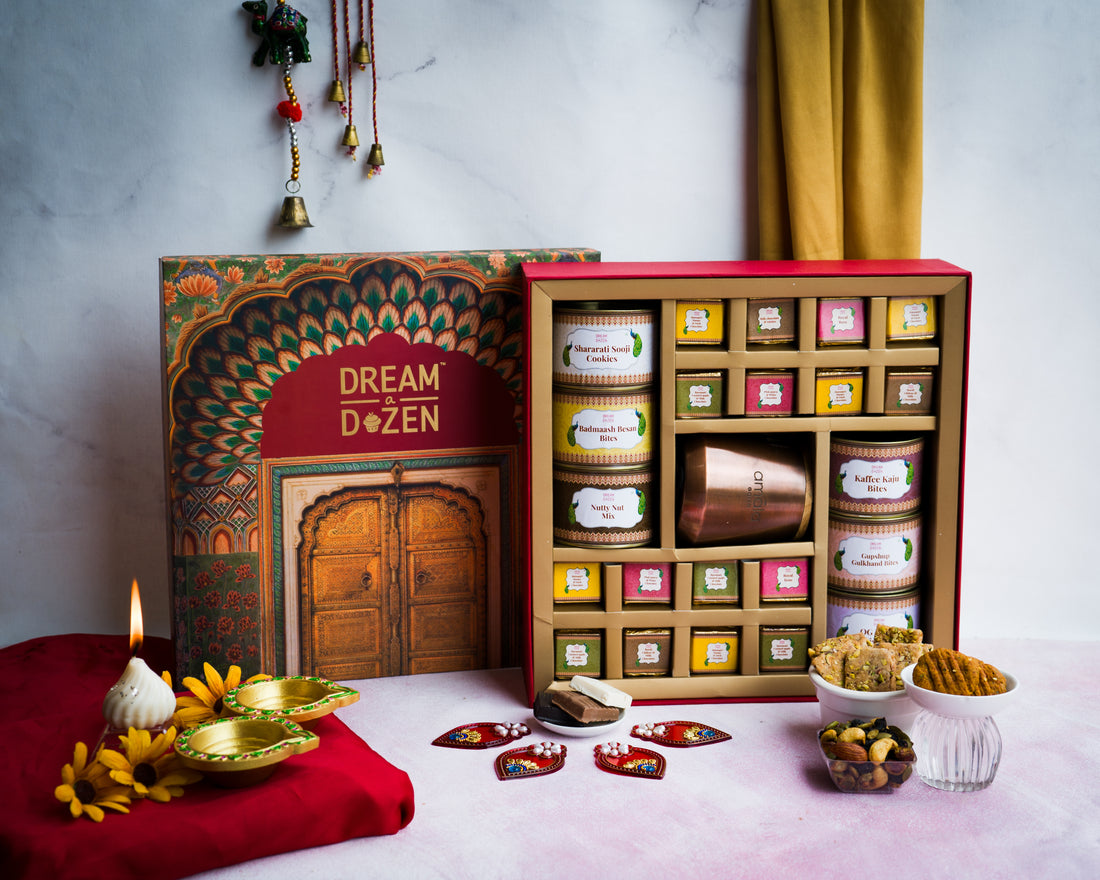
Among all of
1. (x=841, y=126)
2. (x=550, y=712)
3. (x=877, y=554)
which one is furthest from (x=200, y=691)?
(x=841, y=126)

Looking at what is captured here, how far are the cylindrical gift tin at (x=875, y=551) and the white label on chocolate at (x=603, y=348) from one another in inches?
13.1

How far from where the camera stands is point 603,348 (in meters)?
1.15

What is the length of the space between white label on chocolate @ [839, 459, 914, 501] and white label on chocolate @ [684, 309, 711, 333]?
0.25 meters

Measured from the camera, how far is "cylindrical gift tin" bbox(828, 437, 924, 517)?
3.88 feet

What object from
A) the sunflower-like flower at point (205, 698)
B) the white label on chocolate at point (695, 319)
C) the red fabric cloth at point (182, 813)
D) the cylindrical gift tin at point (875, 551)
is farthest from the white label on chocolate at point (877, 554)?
the sunflower-like flower at point (205, 698)

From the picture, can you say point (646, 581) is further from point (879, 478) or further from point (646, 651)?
point (879, 478)

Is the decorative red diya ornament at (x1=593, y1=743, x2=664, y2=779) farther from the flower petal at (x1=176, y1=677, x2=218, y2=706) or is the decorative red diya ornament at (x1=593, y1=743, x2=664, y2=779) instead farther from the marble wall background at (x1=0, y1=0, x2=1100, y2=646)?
the marble wall background at (x1=0, y1=0, x2=1100, y2=646)

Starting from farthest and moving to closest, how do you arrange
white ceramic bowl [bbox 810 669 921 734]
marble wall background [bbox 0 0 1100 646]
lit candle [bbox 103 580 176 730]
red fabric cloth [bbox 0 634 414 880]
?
marble wall background [bbox 0 0 1100 646] → white ceramic bowl [bbox 810 669 921 734] → lit candle [bbox 103 580 176 730] → red fabric cloth [bbox 0 634 414 880]

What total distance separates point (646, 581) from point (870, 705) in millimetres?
294

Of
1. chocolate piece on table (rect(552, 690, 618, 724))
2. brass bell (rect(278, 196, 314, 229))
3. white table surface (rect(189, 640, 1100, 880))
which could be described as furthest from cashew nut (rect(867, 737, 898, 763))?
brass bell (rect(278, 196, 314, 229))

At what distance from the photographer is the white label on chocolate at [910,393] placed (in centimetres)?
119

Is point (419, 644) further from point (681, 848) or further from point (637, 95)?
point (637, 95)

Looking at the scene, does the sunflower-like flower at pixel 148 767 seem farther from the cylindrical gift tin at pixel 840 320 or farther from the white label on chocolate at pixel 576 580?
the cylindrical gift tin at pixel 840 320

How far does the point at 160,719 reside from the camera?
968 mm
